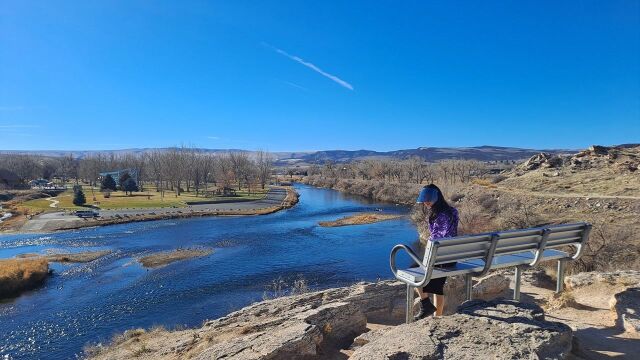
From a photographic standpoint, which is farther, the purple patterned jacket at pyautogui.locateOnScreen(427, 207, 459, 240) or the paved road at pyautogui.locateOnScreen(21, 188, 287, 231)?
the paved road at pyautogui.locateOnScreen(21, 188, 287, 231)

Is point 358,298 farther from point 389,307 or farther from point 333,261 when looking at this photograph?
point 333,261

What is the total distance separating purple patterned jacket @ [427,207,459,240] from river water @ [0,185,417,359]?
15117mm

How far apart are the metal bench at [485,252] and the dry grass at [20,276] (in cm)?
2803

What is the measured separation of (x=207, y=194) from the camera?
8431cm

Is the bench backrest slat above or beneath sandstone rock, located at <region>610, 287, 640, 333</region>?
above

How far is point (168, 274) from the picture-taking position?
28.0 metres

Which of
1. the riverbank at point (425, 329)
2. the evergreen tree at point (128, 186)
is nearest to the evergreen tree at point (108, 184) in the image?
the evergreen tree at point (128, 186)

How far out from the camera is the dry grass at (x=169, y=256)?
31114 millimetres

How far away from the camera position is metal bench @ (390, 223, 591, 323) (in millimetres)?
5332

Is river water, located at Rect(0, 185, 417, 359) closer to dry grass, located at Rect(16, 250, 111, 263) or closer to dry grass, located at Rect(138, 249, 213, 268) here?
dry grass, located at Rect(138, 249, 213, 268)

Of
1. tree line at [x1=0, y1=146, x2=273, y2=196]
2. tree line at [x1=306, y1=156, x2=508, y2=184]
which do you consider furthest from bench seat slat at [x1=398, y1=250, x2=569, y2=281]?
tree line at [x1=0, y1=146, x2=273, y2=196]

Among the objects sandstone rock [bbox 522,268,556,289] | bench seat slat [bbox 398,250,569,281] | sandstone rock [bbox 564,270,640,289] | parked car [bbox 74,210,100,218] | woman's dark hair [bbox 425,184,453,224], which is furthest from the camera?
parked car [bbox 74,210,100,218]

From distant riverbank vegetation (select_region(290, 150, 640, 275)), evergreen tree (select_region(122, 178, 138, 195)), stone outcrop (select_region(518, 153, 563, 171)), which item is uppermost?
stone outcrop (select_region(518, 153, 563, 171))

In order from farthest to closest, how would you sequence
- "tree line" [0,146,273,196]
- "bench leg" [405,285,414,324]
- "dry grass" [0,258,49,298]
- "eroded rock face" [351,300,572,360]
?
"tree line" [0,146,273,196], "dry grass" [0,258,49,298], "bench leg" [405,285,414,324], "eroded rock face" [351,300,572,360]
